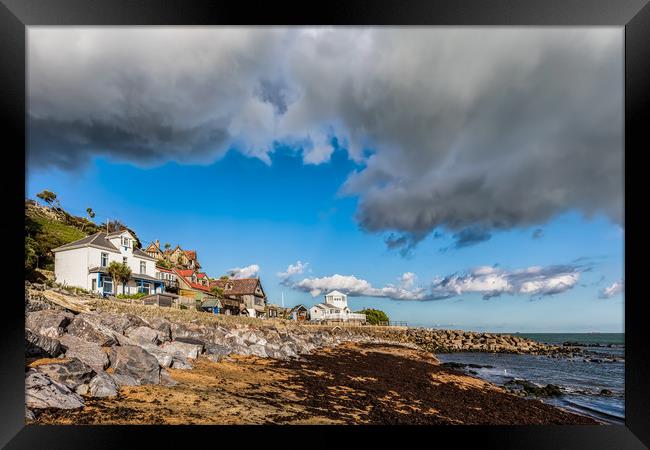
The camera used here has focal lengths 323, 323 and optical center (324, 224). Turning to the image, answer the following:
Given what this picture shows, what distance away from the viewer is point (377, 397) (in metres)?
5.75

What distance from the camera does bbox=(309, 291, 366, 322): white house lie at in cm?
3186

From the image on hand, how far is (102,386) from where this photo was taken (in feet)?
11.9

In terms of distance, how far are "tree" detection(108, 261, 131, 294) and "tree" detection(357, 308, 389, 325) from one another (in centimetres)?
2597

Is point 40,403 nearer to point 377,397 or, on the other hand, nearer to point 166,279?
point 377,397

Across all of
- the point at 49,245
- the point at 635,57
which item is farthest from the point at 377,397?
the point at 49,245

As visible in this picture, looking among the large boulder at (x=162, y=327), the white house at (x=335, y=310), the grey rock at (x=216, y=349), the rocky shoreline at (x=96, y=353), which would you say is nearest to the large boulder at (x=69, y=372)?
the rocky shoreline at (x=96, y=353)

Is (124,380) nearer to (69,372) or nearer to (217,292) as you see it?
(69,372)

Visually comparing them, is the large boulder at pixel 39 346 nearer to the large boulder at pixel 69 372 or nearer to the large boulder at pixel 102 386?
the large boulder at pixel 69 372

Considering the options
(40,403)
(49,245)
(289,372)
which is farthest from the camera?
(49,245)

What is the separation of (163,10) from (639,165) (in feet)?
14.6

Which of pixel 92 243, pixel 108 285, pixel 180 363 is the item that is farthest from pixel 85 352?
pixel 108 285

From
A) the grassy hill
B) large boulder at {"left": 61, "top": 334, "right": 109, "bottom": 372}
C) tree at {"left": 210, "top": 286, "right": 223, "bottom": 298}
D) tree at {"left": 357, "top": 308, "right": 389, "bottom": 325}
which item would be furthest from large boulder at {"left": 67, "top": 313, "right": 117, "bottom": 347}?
tree at {"left": 357, "top": 308, "right": 389, "bottom": 325}

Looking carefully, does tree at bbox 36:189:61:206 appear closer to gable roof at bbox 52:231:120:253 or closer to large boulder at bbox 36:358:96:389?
gable roof at bbox 52:231:120:253

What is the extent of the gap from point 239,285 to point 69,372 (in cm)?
2103
